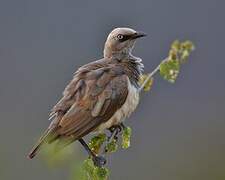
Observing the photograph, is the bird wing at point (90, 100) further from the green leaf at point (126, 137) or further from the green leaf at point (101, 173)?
the green leaf at point (101, 173)

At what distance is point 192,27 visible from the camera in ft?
124

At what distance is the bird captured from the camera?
8.91 m

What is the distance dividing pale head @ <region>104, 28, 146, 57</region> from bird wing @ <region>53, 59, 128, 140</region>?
2.14 feet

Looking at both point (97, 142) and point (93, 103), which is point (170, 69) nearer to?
point (97, 142)

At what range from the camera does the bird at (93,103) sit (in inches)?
351

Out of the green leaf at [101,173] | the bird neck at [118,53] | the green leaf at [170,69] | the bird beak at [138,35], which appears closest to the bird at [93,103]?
the bird neck at [118,53]

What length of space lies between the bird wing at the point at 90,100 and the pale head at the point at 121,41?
65 centimetres

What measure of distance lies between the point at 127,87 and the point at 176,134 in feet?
36.8

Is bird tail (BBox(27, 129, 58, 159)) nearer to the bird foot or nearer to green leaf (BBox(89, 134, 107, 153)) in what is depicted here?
green leaf (BBox(89, 134, 107, 153))

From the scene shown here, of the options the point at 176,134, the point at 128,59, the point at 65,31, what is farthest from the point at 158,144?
the point at 65,31

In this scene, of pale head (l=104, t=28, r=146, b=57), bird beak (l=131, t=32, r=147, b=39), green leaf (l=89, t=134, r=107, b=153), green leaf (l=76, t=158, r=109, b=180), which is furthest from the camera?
pale head (l=104, t=28, r=146, b=57)

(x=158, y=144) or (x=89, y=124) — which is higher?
(x=89, y=124)

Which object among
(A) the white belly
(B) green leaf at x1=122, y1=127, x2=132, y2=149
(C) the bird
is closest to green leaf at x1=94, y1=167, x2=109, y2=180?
(B) green leaf at x1=122, y1=127, x2=132, y2=149

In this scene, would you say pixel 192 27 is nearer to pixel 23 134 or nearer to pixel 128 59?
pixel 23 134
